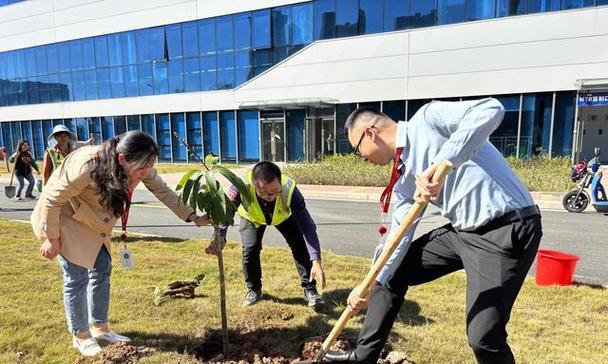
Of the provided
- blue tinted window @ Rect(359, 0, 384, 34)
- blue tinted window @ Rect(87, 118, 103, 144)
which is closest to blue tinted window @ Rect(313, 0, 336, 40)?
blue tinted window @ Rect(359, 0, 384, 34)

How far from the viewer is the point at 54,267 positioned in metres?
5.37

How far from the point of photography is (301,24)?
65.8 ft

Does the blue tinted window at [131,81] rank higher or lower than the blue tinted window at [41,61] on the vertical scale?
lower

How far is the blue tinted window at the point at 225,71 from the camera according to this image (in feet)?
72.3

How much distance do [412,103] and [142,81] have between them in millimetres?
15677

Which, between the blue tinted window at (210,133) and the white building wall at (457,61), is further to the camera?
the blue tinted window at (210,133)

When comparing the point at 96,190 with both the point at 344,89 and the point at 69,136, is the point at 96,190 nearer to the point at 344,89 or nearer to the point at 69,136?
the point at 69,136

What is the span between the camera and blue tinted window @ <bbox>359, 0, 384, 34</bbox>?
18188mm

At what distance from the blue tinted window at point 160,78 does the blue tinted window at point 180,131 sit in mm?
1580

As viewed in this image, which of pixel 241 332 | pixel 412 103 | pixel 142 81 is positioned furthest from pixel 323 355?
pixel 142 81

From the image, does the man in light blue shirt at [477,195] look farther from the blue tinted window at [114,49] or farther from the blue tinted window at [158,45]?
the blue tinted window at [114,49]

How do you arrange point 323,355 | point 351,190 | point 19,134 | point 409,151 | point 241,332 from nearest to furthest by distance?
point 409,151 < point 323,355 < point 241,332 < point 351,190 < point 19,134

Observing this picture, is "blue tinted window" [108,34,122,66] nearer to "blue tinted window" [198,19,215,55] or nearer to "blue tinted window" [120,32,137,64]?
"blue tinted window" [120,32,137,64]

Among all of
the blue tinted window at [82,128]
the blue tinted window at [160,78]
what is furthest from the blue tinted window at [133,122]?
the blue tinted window at [82,128]
